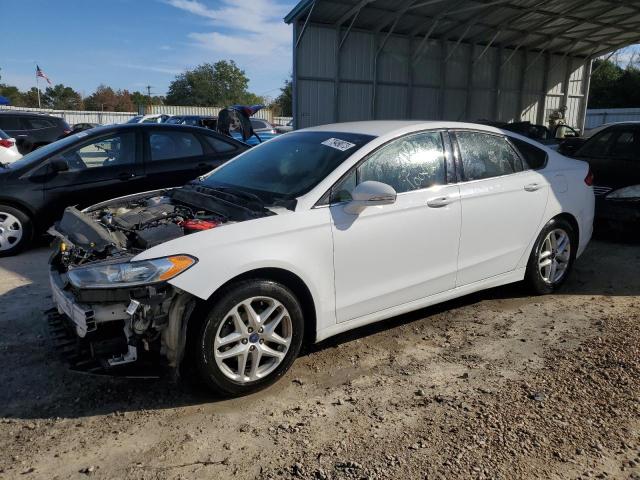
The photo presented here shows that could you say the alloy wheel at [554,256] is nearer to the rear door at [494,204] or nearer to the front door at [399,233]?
the rear door at [494,204]

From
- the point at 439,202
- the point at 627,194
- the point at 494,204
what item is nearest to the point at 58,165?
the point at 439,202

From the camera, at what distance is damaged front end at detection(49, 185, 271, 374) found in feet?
9.41

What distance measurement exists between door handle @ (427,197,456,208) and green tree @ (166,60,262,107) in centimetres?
7472

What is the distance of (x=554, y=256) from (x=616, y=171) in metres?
2.91

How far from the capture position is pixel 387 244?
356 centimetres

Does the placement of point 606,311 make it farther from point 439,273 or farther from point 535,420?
point 535,420

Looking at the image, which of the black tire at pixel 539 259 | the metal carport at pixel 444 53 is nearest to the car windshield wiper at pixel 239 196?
the black tire at pixel 539 259

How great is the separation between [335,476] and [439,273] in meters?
1.89

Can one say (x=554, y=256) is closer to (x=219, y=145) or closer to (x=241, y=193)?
(x=241, y=193)

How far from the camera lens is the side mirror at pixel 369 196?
327 cm

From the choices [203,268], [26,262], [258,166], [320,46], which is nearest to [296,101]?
[320,46]

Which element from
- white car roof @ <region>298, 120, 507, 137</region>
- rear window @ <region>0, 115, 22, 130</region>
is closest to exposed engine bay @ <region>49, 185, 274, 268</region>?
white car roof @ <region>298, 120, 507, 137</region>

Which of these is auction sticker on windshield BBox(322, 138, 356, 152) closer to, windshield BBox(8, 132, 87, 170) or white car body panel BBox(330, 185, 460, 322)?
white car body panel BBox(330, 185, 460, 322)

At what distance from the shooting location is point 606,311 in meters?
4.54
